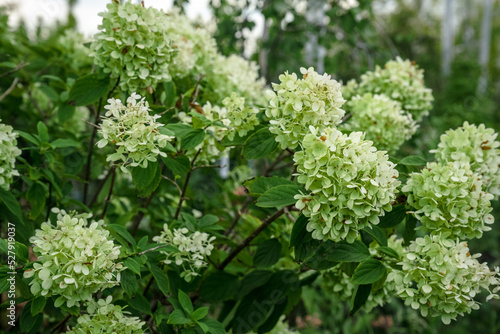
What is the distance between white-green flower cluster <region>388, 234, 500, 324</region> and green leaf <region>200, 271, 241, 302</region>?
566mm

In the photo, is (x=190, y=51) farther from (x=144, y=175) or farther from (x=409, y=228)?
(x=409, y=228)

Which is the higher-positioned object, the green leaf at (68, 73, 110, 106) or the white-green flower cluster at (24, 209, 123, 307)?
the green leaf at (68, 73, 110, 106)

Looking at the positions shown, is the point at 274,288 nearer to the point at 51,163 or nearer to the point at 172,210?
the point at 172,210

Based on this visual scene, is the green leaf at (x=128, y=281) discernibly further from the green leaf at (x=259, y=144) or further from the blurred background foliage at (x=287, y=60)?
A: the blurred background foliage at (x=287, y=60)

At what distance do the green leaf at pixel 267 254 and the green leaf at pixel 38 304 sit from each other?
2.08 feet

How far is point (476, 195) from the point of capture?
1171 mm

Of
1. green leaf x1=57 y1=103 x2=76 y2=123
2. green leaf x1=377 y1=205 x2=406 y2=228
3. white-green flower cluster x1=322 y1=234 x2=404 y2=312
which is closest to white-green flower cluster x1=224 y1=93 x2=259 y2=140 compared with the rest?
green leaf x1=377 y1=205 x2=406 y2=228

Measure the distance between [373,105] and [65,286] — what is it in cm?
123

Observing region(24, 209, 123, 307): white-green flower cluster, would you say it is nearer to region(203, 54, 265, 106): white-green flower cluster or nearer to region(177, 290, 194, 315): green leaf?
region(177, 290, 194, 315): green leaf

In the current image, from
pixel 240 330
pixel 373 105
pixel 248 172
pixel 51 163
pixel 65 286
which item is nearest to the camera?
pixel 65 286

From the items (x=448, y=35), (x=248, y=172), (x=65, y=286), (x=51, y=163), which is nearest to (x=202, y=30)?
(x=248, y=172)

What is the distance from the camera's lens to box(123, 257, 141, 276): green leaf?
110cm

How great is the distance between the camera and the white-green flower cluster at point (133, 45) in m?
1.31

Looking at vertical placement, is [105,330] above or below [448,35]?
below
